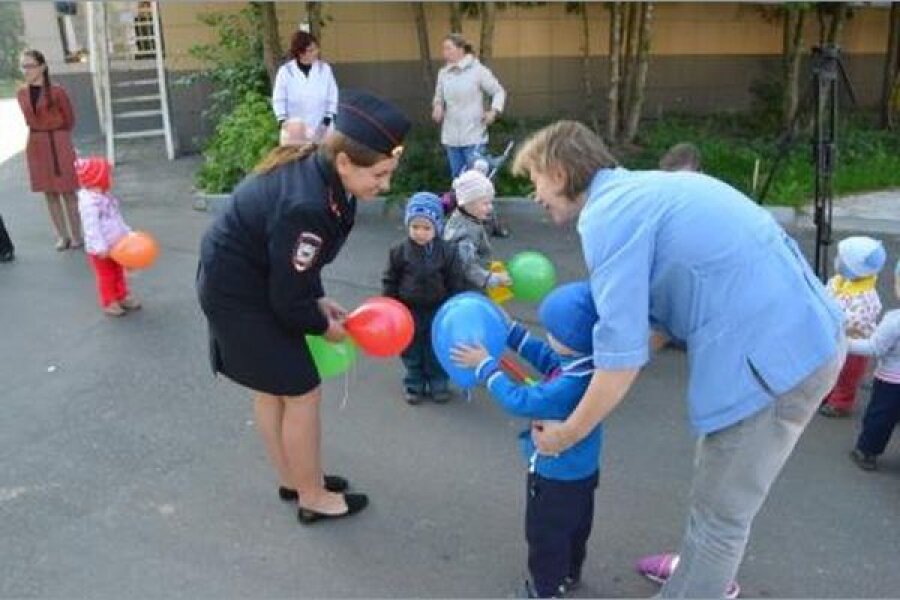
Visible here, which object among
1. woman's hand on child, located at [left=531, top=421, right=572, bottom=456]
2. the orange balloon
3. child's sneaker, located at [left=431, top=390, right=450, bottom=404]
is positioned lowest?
child's sneaker, located at [left=431, top=390, right=450, bottom=404]

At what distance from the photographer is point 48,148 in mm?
→ 7184

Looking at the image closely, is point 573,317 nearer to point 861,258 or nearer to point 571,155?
point 571,155

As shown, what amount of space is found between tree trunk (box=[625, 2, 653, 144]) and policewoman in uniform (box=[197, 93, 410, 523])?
25.3 feet

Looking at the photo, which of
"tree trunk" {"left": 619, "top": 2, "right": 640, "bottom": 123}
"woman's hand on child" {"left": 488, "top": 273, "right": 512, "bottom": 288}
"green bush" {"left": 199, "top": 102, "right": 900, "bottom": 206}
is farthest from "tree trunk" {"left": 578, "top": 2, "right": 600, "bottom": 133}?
"woman's hand on child" {"left": 488, "top": 273, "right": 512, "bottom": 288}

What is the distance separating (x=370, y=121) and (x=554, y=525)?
1.43m

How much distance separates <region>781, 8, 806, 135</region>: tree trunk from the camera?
33.8 ft

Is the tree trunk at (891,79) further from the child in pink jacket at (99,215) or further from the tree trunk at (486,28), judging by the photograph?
the child in pink jacket at (99,215)

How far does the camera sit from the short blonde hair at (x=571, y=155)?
83.7 inches

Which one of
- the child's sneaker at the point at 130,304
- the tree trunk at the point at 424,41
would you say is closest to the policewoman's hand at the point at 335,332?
the child's sneaker at the point at 130,304

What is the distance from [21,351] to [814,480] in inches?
182

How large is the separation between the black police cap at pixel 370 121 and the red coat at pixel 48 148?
18.3ft

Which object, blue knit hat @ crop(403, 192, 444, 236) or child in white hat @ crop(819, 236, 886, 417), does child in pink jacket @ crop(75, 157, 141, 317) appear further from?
child in white hat @ crop(819, 236, 886, 417)

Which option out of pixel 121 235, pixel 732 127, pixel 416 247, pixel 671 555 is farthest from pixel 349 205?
pixel 732 127

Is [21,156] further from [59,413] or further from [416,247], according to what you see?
[416,247]
